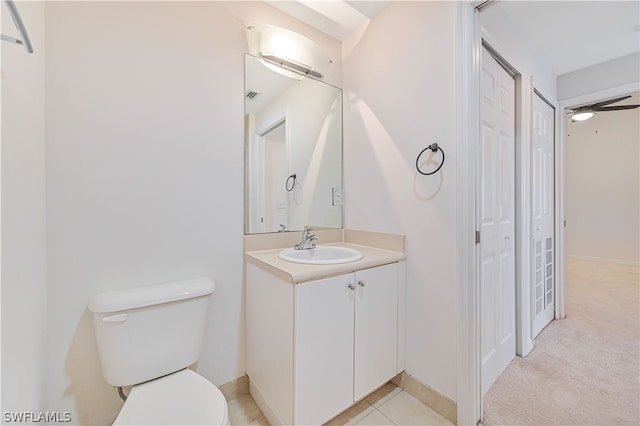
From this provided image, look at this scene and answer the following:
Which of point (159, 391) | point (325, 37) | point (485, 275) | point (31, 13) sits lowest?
point (159, 391)

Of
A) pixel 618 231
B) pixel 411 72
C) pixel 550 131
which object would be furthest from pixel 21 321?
pixel 618 231

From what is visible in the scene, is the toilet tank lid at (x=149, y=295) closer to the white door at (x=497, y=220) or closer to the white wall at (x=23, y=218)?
the white wall at (x=23, y=218)

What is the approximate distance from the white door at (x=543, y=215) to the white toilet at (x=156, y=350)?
2.37 metres

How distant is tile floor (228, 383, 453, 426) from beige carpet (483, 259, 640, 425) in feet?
1.06

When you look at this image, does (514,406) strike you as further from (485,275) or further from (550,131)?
(550,131)

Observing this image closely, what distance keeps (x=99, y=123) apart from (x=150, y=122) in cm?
20

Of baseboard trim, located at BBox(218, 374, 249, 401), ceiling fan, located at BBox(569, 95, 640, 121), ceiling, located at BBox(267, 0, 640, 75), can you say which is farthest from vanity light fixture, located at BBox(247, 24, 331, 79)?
ceiling fan, located at BBox(569, 95, 640, 121)

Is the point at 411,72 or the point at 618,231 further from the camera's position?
the point at 618,231

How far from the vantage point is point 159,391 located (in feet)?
3.59

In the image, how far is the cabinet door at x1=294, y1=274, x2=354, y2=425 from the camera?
116 centimetres

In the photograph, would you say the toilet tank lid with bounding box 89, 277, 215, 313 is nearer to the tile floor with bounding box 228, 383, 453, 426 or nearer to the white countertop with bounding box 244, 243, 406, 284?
the white countertop with bounding box 244, 243, 406, 284

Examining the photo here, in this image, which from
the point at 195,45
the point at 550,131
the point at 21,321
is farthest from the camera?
the point at 550,131

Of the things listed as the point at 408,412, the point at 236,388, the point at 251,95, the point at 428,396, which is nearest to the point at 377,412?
the point at 408,412

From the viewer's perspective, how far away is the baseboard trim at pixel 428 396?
137cm
